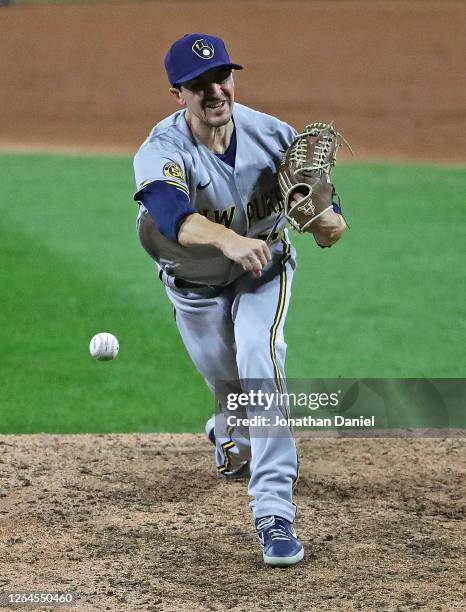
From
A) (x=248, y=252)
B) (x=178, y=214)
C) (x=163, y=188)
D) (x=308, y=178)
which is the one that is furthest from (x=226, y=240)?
(x=308, y=178)

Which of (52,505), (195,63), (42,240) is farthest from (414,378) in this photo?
(42,240)

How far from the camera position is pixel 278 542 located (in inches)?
168

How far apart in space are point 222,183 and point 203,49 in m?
0.55

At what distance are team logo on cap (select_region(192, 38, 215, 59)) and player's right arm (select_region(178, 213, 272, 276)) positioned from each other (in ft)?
2.14

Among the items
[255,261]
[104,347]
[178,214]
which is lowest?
[255,261]

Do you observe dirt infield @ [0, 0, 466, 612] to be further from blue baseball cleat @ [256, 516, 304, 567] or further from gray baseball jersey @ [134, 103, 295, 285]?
gray baseball jersey @ [134, 103, 295, 285]

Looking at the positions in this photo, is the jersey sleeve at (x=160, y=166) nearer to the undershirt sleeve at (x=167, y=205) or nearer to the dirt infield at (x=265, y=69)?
the undershirt sleeve at (x=167, y=205)

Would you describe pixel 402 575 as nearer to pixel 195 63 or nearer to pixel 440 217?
pixel 195 63

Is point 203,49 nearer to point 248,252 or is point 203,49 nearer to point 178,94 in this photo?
point 178,94

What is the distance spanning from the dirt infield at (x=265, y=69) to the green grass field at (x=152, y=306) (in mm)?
3170

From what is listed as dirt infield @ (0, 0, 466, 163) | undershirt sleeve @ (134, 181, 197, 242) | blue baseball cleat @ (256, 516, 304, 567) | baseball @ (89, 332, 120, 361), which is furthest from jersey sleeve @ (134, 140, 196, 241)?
dirt infield @ (0, 0, 466, 163)

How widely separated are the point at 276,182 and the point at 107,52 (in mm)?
14445

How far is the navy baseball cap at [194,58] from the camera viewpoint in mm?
4344

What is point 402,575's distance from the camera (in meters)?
4.16
